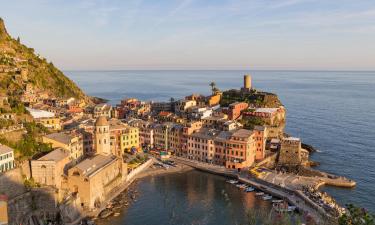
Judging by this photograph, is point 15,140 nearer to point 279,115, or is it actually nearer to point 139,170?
point 139,170

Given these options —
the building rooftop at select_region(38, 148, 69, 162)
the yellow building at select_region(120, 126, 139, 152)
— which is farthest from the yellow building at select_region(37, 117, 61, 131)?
the building rooftop at select_region(38, 148, 69, 162)

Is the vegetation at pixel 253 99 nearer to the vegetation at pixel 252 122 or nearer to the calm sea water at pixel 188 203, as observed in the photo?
the vegetation at pixel 252 122

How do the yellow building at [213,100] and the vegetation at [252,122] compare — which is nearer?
the vegetation at [252,122]

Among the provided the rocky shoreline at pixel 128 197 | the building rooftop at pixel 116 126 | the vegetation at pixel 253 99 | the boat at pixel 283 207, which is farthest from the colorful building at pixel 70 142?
the vegetation at pixel 253 99

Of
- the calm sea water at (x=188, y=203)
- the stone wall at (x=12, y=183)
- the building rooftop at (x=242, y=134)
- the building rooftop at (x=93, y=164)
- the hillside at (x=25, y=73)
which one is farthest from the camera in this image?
the hillside at (x=25, y=73)

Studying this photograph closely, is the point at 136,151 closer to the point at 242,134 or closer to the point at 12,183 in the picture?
the point at 242,134
